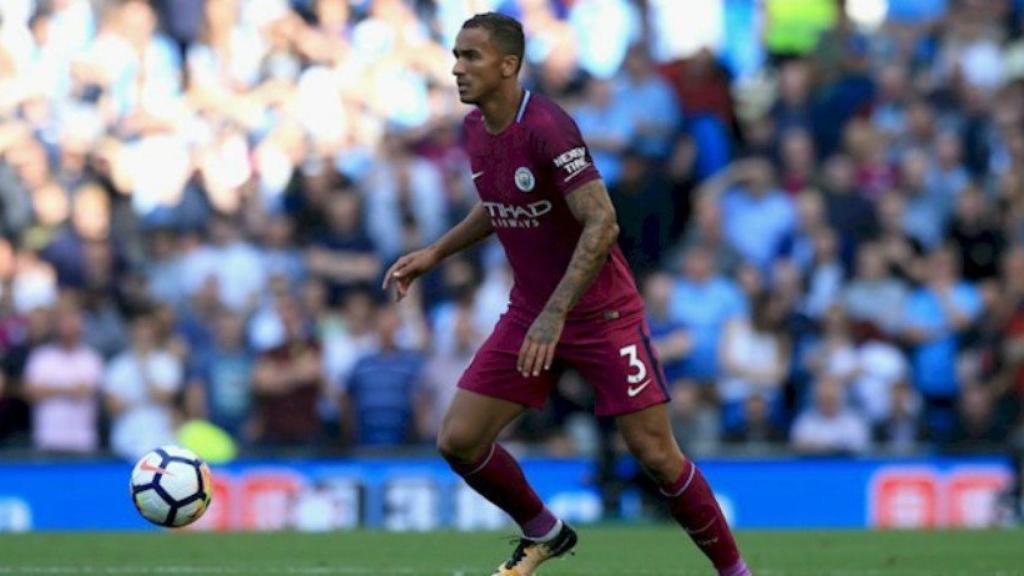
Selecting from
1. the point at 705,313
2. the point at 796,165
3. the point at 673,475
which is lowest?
the point at 673,475

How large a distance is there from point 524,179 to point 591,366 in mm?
825

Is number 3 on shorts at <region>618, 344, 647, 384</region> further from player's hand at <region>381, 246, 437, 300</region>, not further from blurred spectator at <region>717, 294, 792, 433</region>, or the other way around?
blurred spectator at <region>717, 294, 792, 433</region>

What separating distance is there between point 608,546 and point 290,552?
1898 mm

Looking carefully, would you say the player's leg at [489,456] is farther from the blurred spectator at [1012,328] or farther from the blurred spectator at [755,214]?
the blurred spectator at [755,214]

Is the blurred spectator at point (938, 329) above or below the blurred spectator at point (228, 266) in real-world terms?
below

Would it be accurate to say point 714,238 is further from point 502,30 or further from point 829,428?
point 502,30

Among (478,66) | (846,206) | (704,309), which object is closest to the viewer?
(478,66)

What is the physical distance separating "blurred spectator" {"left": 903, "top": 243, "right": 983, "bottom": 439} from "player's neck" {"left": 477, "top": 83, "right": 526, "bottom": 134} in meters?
8.24

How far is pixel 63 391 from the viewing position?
17.5m

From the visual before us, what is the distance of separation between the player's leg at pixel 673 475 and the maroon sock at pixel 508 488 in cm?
66

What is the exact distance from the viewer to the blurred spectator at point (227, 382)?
17625 mm

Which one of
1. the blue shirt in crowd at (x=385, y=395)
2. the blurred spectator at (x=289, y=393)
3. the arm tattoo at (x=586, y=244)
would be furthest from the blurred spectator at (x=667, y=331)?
the arm tattoo at (x=586, y=244)

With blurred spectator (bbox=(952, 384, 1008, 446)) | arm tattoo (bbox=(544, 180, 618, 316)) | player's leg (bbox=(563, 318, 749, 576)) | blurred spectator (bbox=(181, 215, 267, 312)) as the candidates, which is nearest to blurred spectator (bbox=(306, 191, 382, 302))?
blurred spectator (bbox=(181, 215, 267, 312))

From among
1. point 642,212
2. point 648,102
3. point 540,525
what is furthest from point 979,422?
point 540,525
